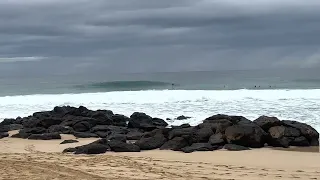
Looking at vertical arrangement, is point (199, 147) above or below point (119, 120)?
below

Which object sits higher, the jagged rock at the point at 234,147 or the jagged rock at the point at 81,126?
the jagged rock at the point at 81,126

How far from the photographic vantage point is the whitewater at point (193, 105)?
21744 mm

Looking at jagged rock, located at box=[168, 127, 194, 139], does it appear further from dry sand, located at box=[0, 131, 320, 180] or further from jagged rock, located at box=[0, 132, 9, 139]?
jagged rock, located at box=[0, 132, 9, 139]

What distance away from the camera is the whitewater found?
2174 centimetres

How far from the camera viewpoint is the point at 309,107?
23.0 metres

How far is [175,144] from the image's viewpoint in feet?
44.4

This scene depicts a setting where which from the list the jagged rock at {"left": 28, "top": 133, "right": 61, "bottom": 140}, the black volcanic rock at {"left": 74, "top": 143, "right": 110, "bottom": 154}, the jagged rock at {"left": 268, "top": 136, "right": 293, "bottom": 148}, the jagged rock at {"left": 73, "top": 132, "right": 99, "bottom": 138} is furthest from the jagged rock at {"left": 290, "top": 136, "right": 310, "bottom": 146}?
the jagged rock at {"left": 28, "top": 133, "right": 61, "bottom": 140}

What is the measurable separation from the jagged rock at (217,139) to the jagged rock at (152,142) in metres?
1.40

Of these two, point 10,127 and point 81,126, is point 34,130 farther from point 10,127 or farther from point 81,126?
point 10,127

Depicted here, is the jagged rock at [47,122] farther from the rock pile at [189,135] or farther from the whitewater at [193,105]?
the whitewater at [193,105]

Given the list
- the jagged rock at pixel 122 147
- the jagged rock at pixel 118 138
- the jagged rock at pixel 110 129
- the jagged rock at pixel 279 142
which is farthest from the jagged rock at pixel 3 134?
the jagged rock at pixel 279 142

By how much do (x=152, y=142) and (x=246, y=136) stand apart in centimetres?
275

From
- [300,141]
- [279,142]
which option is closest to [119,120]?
[279,142]

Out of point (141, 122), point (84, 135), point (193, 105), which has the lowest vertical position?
point (84, 135)
